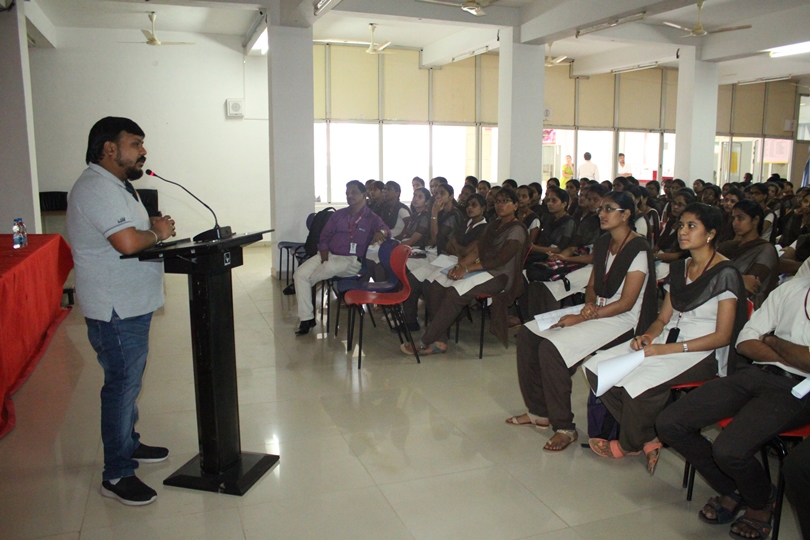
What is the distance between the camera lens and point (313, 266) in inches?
203

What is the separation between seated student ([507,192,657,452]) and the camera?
2955 mm

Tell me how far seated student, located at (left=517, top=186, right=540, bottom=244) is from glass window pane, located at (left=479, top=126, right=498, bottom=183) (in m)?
6.32

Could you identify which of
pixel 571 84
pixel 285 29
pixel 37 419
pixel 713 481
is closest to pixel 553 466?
pixel 713 481

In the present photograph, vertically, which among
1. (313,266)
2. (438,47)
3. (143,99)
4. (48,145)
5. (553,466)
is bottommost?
(553,466)

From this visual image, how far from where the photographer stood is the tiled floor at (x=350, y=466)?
2314 mm

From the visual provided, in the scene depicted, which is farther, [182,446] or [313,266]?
[313,266]

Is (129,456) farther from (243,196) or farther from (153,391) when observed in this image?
(243,196)

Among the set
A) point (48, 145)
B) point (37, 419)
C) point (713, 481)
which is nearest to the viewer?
point (713, 481)

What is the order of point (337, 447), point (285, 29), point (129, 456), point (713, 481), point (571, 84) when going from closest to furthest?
point (713, 481), point (129, 456), point (337, 447), point (285, 29), point (571, 84)

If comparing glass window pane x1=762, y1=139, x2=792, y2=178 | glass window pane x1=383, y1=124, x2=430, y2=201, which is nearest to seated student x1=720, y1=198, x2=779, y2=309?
glass window pane x1=383, y1=124, x2=430, y2=201

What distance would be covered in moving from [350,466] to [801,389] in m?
1.76

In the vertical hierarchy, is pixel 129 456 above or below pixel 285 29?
below

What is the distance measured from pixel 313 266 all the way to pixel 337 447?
94.4 inches

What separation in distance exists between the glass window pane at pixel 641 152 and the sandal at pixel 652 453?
11.5m
